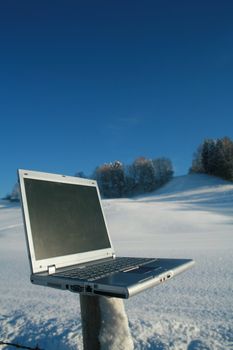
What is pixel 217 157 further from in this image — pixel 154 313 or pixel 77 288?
pixel 77 288

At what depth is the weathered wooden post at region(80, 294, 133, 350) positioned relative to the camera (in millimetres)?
1336

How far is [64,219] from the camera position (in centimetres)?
146

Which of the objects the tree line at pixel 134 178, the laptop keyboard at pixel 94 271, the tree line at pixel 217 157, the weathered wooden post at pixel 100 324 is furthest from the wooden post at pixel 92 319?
the tree line at pixel 134 178

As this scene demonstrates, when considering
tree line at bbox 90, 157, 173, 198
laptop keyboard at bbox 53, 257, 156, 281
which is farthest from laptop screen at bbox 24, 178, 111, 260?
tree line at bbox 90, 157, 173, 198

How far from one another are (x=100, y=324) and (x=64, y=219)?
1.65ft

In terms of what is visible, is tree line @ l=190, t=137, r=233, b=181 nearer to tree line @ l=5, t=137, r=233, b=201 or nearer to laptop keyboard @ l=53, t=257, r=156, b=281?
tree line @ l=5, t=137, r=233, b=201

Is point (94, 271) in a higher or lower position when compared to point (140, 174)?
lower

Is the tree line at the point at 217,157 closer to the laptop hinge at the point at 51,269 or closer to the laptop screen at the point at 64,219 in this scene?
the laptop screen at the point at 64,219

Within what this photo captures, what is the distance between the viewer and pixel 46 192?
4.68ft

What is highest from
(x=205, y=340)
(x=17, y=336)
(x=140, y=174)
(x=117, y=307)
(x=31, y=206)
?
(x=140, y=174)

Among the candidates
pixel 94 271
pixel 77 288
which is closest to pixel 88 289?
pixel 77 288

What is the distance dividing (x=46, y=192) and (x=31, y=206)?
14cm

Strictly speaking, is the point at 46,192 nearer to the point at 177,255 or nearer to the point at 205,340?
the point at 205,340

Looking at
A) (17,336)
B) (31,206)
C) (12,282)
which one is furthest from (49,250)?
(12,282)
